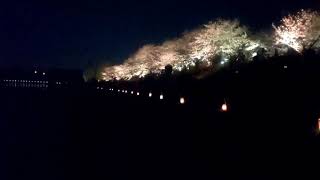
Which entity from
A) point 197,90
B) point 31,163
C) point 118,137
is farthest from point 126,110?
point 31,163

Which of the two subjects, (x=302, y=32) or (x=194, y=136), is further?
(x=302, y=32)

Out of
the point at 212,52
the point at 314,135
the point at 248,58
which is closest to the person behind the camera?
the point at 314,135

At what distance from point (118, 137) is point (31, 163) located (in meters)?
3.81

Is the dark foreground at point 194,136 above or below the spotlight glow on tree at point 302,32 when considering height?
below

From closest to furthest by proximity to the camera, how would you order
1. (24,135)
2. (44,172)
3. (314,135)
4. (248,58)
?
(314,135) < (44,172) < (24,135) < (248,58)

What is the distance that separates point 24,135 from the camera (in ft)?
77.0

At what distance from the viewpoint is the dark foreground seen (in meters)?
11.7

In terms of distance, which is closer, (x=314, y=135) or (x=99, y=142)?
(x=314, y=135)

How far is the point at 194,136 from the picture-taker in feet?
50.8

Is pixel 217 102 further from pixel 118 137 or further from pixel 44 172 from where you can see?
pixel 44 172

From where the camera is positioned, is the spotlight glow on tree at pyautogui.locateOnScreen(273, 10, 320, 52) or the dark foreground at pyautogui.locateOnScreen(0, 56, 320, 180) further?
the spotlight glow on tree at pyautogui.locateOnScreen(273, 10, 320, 52)

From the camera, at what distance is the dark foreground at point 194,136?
11.7m

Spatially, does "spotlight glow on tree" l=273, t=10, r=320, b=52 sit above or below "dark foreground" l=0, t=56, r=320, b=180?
above

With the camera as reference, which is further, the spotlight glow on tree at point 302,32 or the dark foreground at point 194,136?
the spotlight glow on tree at point 302,32
